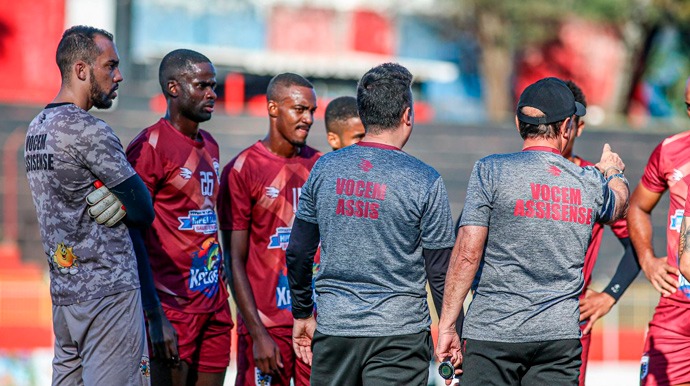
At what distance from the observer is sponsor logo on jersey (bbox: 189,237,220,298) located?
564 centimetres

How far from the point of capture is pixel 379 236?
173 inches

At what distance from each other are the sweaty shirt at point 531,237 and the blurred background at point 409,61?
12.9 metres

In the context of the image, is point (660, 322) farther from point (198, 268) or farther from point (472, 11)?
point (472, 11)

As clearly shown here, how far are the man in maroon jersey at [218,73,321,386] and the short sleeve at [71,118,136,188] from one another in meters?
1.23

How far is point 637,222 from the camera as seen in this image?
6094 mm

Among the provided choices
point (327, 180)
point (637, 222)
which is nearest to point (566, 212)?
point (327, 180)

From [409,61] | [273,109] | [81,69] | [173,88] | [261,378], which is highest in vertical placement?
[409,61]

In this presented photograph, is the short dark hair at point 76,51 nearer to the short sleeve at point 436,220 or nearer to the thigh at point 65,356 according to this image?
the thigh at point 65,356

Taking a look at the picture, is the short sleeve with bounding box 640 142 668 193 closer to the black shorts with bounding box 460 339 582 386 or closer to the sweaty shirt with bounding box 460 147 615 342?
the sweaty shirt with bounding box 460 147 615 342

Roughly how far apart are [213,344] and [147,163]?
1211mm

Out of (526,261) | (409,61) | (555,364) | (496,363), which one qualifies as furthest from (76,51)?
(409,61)

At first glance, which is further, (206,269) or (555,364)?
(206,269)

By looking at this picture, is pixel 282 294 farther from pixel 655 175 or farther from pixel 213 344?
pixel 655 175

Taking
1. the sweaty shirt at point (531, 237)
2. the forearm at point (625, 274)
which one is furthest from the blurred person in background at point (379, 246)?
the forearm at point (625, 274)
